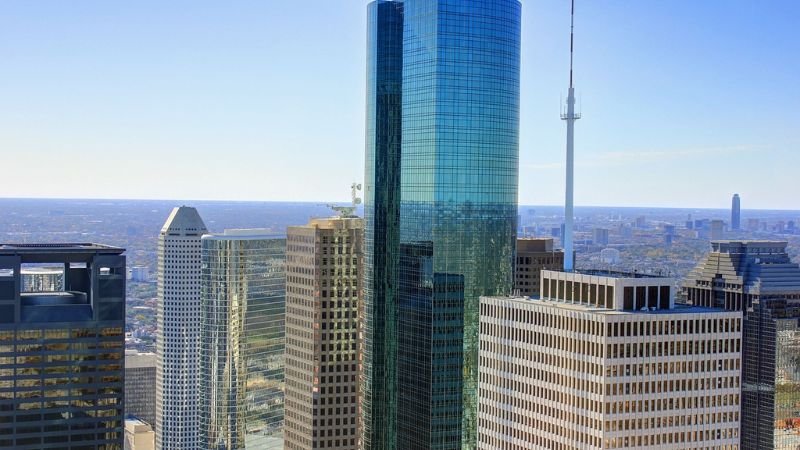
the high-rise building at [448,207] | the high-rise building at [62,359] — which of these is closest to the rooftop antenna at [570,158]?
the high-rise building at [448,207]

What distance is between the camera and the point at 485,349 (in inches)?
3880

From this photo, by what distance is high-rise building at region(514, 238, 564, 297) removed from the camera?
6088 inches

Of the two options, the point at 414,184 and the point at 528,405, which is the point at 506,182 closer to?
the point at 414,184

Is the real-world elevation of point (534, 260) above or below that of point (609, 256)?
below

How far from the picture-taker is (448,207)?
122875 millimetres

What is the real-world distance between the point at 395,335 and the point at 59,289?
40322 millimetres

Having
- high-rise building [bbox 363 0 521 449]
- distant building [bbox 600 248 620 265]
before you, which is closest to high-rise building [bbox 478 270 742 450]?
high-rise building [bbox 363 0 521 449]

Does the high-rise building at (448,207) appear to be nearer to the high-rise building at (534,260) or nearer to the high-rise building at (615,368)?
the high-rise building at (615,368)

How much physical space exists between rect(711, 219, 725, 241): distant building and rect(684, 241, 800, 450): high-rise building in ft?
3.69

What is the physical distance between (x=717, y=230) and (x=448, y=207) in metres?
58.9

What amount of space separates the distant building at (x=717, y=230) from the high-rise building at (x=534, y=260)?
2438 cm

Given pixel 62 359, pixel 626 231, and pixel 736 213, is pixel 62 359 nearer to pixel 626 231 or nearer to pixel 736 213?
pixel 626 231

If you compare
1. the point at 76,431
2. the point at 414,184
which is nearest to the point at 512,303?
the point at 414,184

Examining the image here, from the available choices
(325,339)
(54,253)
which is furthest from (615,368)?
(325,339)
